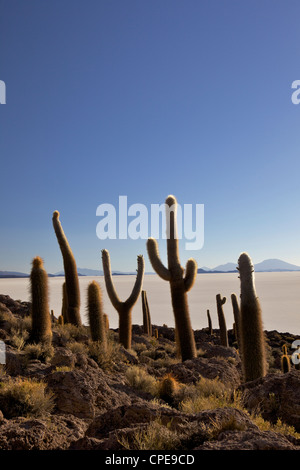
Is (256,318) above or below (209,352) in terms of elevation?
above

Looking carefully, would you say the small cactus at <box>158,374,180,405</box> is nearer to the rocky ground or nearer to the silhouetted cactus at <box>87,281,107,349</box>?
the rocky ground

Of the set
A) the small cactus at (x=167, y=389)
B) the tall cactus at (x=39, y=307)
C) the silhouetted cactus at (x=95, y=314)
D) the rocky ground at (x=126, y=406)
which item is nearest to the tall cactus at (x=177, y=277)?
the rocky ground at (x=126, y=406)

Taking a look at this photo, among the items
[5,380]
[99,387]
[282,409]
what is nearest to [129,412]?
[99,387]

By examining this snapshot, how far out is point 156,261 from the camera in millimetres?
17594

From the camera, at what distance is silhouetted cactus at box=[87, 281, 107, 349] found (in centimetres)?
1563

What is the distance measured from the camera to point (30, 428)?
5.48m

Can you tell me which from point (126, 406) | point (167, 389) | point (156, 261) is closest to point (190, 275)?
point (156, 261)

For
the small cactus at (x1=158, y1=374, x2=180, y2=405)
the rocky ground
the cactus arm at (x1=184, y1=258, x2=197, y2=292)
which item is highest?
the cactus arm at (x1=184, y1=258, x2=197, y2=292)

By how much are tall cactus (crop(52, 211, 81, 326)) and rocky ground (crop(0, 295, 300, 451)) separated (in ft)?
A: 12.8

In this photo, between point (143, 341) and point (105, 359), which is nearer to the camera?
point (105, 359)

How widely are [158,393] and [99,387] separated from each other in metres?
2.56

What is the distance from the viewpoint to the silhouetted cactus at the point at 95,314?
1563cm

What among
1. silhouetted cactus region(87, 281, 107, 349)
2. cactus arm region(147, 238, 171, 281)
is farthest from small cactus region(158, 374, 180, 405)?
cactus arm region(147, 238, 171, 281)

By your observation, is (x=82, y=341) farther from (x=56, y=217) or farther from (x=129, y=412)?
(x=129, y=412)
